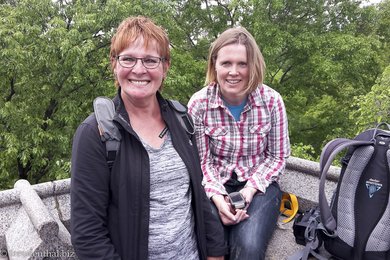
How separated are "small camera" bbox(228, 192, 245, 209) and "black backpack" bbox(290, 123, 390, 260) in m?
0.50

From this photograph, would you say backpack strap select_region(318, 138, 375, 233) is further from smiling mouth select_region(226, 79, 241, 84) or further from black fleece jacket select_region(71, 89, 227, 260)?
black fleece jacket select_region(71, 89, 227, 260)

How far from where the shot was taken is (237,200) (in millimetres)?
2361

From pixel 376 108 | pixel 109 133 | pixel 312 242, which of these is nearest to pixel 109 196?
pixel 109 133

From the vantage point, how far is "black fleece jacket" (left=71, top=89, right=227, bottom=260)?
56.7 inches

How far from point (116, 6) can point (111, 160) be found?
7603 millimetres

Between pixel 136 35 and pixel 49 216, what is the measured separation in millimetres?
1092

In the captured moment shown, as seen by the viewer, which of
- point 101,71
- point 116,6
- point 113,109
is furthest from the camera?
point 101,71

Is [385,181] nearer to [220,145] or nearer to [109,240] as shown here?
[220,145]

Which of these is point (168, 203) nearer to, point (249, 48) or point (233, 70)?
point (233, 70)

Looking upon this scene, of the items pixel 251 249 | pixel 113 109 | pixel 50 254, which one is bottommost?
pixel 251 249

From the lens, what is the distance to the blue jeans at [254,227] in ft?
7.13

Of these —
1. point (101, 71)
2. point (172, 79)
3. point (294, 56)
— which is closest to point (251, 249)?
point (172, 79)

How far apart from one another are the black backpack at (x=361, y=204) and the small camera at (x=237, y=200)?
19.5 inches

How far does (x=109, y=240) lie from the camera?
4.99ft
